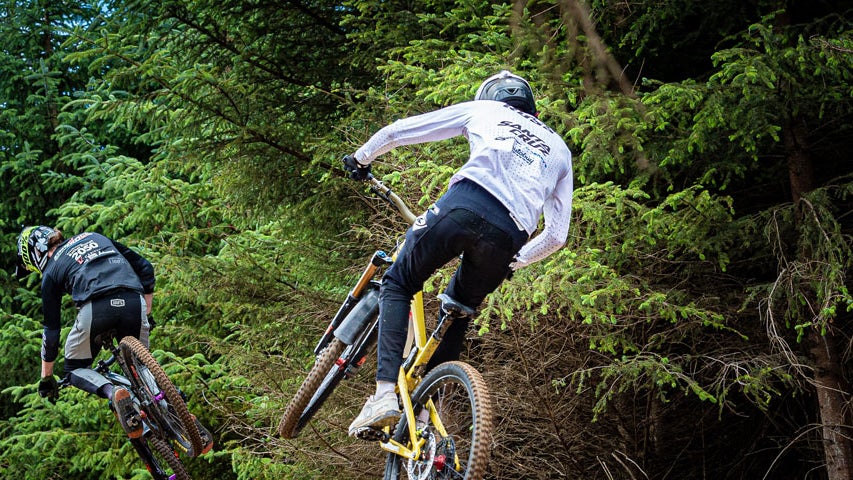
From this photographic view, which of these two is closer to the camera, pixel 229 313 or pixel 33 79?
pixel 229 313

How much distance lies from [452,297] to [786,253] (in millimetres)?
3194

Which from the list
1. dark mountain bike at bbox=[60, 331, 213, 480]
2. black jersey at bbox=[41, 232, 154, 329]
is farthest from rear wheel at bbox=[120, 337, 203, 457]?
black jersey at bbox=[41, 232, 154, 329]

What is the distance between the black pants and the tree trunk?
109 inches

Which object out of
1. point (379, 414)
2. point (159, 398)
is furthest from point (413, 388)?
point (159, 398)

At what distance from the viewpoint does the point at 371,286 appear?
15.3 ft

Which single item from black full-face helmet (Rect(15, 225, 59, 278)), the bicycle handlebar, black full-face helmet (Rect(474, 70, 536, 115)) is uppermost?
black full-face helmet (Rect(15, 225, 59, 278))

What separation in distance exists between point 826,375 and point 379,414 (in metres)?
3.56

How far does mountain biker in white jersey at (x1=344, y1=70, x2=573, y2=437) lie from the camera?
146 inches

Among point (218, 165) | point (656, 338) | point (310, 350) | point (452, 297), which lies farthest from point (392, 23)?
point (452, 297)

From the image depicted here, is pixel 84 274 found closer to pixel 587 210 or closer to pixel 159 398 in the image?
pixel 159 398

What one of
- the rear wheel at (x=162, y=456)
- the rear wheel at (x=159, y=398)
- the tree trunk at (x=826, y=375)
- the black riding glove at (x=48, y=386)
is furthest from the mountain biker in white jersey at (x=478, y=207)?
the black riding glove at (x=48, y=386)

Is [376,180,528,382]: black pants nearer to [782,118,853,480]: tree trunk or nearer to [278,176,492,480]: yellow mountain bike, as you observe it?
[278,176,492,480]: yellow mountain bike

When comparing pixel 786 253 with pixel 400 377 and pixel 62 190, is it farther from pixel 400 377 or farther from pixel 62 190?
pixel 62 190

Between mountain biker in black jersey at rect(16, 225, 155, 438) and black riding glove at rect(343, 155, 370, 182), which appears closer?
black riding glove at rect(343, 155, 370, 182)
